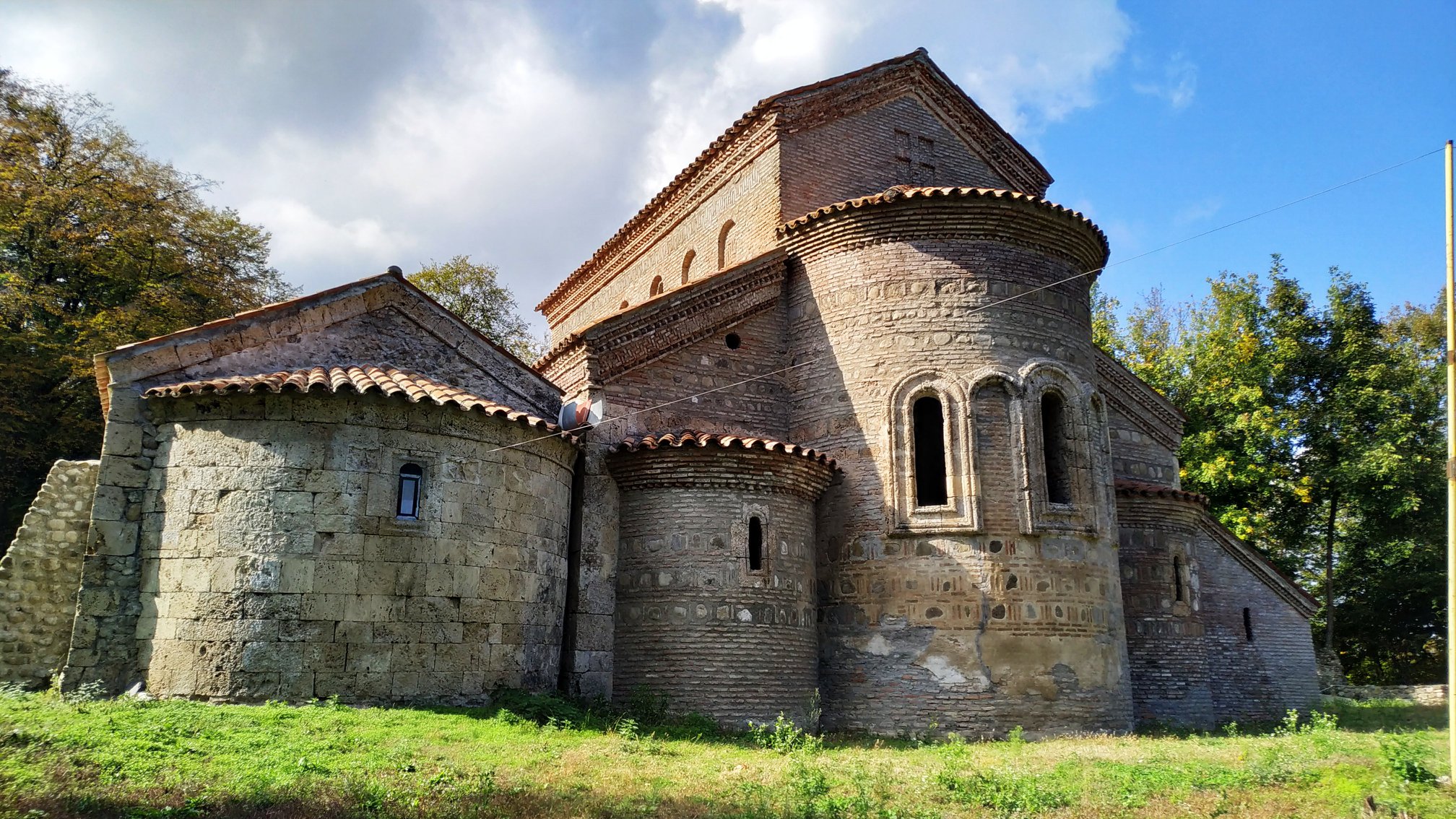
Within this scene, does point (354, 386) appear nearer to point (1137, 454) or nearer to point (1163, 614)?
point (1163, 614)

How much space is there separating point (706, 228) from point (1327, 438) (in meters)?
17.0

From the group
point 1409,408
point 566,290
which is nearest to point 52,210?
point 566,290

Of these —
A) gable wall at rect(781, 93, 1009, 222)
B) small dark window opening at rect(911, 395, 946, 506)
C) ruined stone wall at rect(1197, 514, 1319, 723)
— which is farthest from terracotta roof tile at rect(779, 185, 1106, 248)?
ruined stone wall at rect(1197, 514, 1319, 723)

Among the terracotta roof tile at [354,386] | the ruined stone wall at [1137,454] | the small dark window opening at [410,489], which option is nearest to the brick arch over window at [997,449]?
the ruined stone wall at [1137,454]

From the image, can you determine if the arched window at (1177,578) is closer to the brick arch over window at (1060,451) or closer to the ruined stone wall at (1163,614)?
the ruined stone wall at (1163,614)

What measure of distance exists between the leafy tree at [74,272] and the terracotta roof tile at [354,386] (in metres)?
10.7

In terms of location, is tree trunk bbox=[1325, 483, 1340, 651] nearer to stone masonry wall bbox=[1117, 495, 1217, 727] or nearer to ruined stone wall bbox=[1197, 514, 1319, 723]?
ruined stone wall bbox=[1197, 514, 1319, 723]

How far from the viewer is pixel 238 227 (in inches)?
892

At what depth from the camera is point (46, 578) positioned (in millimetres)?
9812

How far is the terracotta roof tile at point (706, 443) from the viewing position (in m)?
11.2

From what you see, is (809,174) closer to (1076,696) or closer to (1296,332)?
(1076,696)

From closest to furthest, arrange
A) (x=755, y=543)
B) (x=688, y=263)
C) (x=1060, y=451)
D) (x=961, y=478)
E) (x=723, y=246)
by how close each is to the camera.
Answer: (x=755, y=543), (x=961, y=478), (x=1060, y=451), (x=723, y=246), (x=688, y=263)

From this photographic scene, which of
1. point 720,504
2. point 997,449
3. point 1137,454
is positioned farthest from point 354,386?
point 1137,454

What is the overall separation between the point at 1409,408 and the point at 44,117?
3166cm
